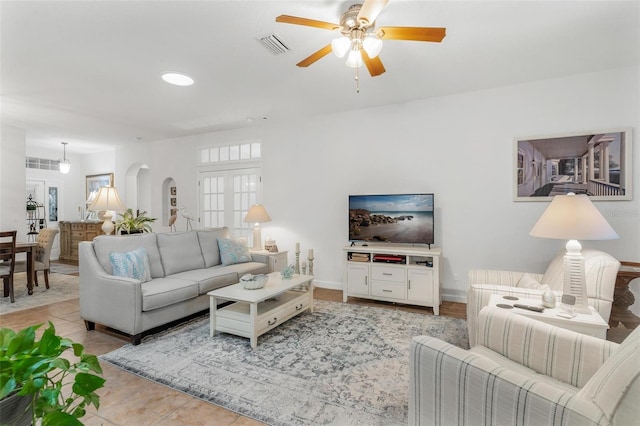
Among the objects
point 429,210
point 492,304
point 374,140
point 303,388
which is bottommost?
point 303,388

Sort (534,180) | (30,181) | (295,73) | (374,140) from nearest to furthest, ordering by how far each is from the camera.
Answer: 1. (295,73)
2. (534,180)
3. (374,140)
4. (30,181)

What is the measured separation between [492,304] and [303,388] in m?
1.41

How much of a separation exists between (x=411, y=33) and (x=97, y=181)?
824 cm

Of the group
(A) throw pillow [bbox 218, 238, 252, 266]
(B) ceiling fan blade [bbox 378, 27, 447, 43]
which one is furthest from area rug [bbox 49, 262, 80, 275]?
(B) ceiling fan blade [bbox 378, 27, 447, 43]

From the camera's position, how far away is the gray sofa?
2736mm

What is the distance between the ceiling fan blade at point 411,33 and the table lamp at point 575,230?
1.39 meters

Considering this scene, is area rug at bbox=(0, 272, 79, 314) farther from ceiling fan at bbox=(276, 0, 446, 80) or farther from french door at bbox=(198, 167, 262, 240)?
ceiling fan at bbox=(276, 0, 446, 80)

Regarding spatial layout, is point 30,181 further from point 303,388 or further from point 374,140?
point 303,388

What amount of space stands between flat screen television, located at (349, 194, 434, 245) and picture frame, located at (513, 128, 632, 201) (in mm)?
1038

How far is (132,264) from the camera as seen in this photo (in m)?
3.06

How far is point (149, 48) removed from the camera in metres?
2.64

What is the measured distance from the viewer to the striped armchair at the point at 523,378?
935mm

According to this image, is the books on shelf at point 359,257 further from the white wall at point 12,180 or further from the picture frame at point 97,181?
the picture frame at point 97,181

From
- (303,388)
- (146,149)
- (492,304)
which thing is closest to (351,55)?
(492,304)
